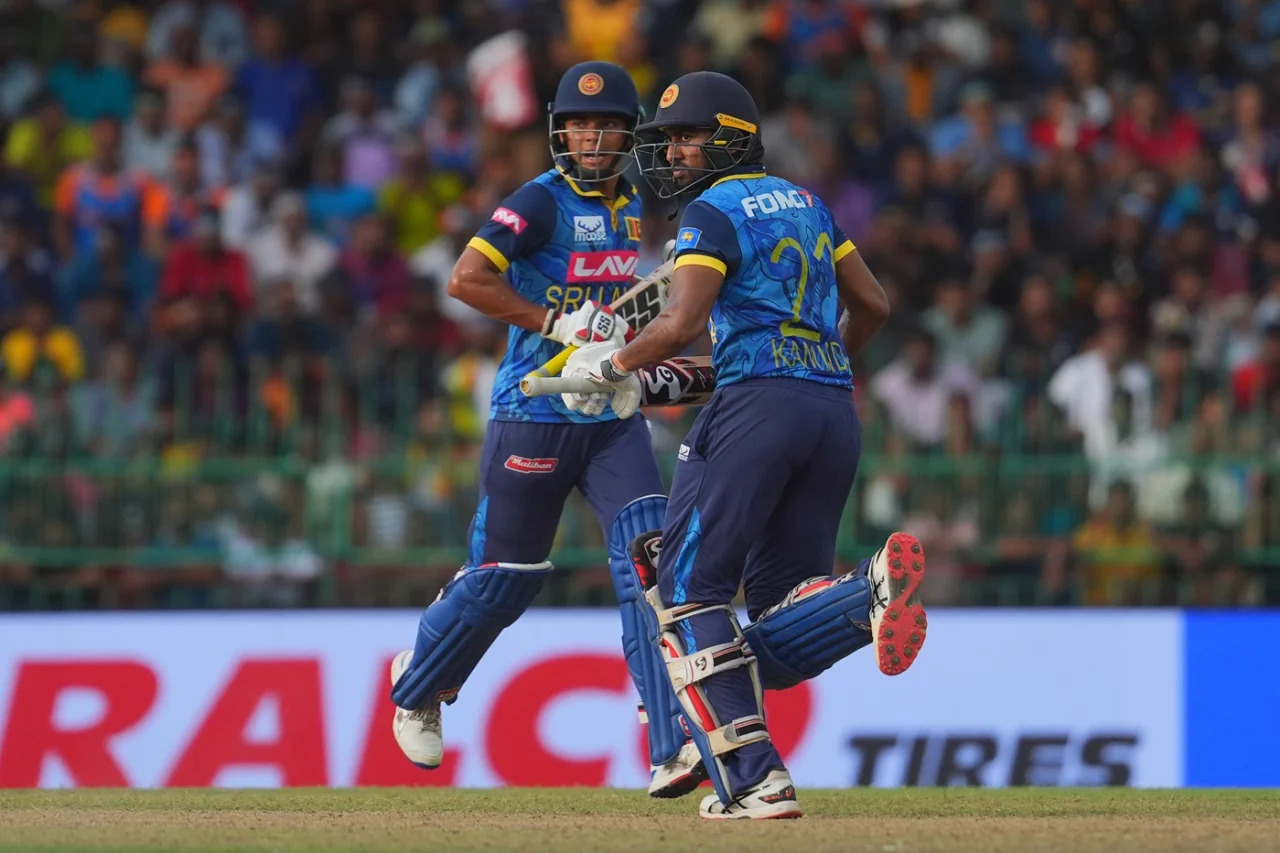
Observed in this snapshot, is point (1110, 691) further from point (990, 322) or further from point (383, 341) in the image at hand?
point (383, 341)

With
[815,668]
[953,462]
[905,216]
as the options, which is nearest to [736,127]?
[815,668]

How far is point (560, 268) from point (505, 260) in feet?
0.91

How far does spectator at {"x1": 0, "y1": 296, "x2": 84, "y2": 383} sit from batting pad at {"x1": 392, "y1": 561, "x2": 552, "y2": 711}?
18.0 ft

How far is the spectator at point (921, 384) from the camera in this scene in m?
12.5

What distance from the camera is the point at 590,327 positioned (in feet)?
25.1

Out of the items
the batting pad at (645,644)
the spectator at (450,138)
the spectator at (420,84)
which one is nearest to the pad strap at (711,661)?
the batting pad at (645,644)

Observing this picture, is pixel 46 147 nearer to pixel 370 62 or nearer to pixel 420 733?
pixel 370 62

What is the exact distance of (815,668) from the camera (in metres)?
7.21

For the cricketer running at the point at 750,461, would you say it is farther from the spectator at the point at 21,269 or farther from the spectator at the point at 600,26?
the spectator at the point at 600,26

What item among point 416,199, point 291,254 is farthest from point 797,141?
point 291,254

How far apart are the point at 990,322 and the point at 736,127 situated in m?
6.68

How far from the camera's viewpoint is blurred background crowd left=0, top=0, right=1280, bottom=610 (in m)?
11.9

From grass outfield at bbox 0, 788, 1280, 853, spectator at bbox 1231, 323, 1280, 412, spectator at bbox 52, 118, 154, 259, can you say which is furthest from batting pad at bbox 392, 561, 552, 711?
spectator at bbox 52, 118, 154, 259

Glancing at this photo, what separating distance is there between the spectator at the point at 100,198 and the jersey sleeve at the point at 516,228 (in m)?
7.04
